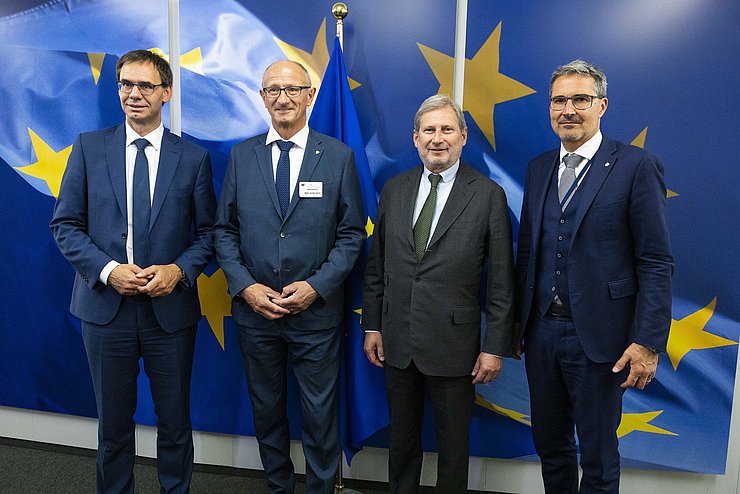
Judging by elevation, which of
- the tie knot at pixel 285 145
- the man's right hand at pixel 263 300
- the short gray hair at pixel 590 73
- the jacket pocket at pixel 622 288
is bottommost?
the man's right hand at pixel 263 300

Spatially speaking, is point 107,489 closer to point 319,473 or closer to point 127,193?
point 319,473

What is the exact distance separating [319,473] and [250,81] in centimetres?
189

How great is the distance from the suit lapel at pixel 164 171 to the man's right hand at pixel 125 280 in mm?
195

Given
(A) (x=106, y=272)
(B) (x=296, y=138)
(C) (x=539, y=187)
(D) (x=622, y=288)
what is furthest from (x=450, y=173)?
(A) (x=106, y=272)

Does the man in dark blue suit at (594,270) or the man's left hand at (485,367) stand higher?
the man in dark blue suit at (594,270)

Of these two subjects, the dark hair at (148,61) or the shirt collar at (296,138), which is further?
the shirt collar at (296,138)

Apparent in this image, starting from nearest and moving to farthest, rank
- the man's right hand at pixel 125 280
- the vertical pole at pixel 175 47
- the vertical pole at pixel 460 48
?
the man's right hand at pixel 125 280
the vertical pole at pixel 460 48
the vertical pole at pixel 175 47

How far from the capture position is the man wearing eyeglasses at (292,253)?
2316 millimetres

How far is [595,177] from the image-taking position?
1.96 metres

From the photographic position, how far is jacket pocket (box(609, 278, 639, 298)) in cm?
195

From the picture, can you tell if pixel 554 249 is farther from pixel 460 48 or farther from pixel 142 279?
pixel 142 279

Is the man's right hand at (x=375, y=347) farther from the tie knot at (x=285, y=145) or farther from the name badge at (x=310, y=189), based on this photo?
the tie knot at (x=285, y=145)

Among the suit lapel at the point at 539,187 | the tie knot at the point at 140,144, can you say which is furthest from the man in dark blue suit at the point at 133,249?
the suit lapel at the point at 539,187

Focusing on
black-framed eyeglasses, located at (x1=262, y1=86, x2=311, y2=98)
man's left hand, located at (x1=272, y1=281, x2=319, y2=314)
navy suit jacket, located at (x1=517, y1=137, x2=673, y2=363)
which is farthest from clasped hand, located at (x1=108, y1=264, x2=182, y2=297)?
navy suit jacket, located at (x1=517, y1=137, x2=673, y2=363)
